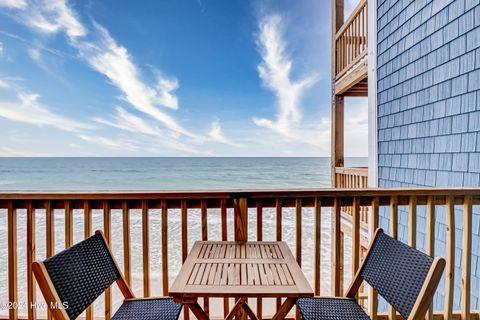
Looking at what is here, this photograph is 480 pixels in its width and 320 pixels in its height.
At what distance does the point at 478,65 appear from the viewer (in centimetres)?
265

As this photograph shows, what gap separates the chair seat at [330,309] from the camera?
1535 mm

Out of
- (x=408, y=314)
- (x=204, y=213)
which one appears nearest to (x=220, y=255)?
(x=204, y=213)

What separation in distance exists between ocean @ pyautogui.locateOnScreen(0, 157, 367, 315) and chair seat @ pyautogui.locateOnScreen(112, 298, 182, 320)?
1.18 meters

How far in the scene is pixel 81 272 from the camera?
1.38 meters

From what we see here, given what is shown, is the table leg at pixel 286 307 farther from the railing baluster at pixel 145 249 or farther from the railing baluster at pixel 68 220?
the railing baluster at pixel 68 220

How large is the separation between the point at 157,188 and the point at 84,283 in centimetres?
2411

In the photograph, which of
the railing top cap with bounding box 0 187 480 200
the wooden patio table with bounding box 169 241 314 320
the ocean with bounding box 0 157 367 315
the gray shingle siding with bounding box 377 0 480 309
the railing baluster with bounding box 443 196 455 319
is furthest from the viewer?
the ocean with bounding box 0 157 367 315

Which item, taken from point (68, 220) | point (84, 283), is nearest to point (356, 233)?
point (84, 283)

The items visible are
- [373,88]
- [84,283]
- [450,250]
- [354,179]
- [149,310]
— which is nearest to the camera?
[84,283]

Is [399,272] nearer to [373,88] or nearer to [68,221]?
[68,221]

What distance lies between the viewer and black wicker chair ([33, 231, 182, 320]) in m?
1.17

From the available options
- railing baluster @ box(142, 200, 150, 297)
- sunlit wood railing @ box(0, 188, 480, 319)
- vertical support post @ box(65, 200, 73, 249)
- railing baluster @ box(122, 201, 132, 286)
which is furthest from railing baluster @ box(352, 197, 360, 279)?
vertical support post @ box(65, 200, 73, 249)

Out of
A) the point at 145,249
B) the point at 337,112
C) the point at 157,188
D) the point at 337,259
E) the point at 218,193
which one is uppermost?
the point at 337,112

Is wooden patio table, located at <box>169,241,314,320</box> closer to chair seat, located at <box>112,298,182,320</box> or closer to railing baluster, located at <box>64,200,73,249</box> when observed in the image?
chair seat, located at <box>112,298,182,320</box>
